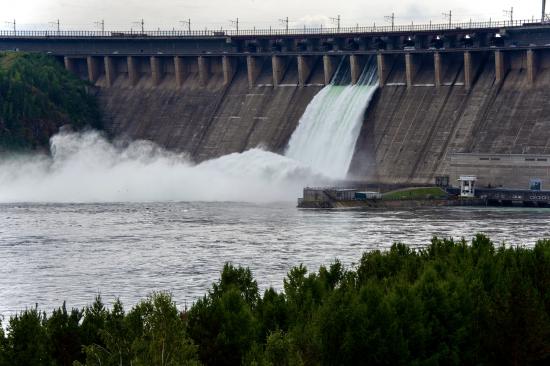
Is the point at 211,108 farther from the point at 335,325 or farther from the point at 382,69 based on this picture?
the point at 335,325

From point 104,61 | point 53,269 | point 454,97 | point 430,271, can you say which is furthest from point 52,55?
point 430,271

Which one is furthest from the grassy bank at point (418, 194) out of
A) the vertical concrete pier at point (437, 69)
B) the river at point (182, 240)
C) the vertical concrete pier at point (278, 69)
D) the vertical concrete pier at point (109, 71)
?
the vertical concrete pier at point (109, 71)

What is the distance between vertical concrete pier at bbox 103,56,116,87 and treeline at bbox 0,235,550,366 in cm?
8868

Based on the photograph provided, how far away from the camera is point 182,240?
7025cm

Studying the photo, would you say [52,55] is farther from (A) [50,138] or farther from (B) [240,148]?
(B) [240,148]

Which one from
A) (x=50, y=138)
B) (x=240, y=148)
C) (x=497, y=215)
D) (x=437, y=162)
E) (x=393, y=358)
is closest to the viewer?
(x=393, y=358)

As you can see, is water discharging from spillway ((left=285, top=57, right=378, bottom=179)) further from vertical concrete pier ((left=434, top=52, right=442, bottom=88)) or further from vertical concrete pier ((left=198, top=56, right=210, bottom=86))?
vertical concrete pier ((left=198, top=56, right=210, bottom=86))

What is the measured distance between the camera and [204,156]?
373 ft

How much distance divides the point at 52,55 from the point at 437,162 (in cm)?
5261

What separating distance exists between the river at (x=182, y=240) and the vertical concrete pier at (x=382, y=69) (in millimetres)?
17278

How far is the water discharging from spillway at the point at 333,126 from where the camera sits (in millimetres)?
103125

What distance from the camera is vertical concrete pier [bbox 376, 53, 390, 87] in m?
106

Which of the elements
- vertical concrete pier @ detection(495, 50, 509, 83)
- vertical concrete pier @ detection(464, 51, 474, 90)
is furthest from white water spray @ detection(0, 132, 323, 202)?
vertical concrete pier @ detection(495, 50, 509, 83)

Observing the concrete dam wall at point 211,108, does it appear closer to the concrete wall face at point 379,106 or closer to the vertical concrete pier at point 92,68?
the concrete wall face at point 379,106
